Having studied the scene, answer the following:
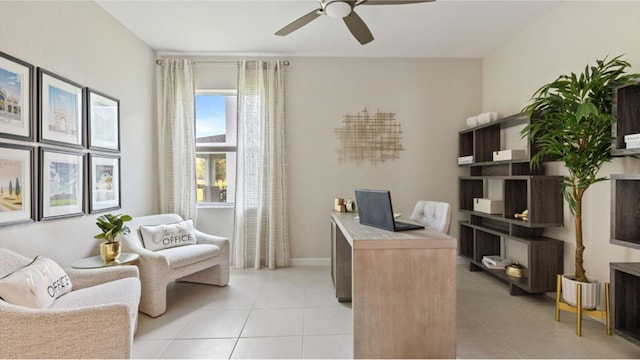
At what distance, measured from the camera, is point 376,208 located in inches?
81.9

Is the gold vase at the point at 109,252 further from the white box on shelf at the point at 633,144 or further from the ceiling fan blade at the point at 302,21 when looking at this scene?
the white box on shelf at the point at 633,144

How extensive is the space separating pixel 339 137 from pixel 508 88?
205cm

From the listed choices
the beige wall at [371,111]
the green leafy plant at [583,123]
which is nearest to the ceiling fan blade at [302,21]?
the beige wall at [371,111]

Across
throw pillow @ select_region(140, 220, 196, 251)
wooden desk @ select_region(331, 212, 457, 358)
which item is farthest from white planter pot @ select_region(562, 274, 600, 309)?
throw pillow @ select_region(140, 220, 196, 251)

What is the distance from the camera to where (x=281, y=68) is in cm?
399

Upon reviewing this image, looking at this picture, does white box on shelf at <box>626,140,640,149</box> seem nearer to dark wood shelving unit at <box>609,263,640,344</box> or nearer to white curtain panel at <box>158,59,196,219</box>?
dark wood shelving unit at <box>609,263,640,344</box>

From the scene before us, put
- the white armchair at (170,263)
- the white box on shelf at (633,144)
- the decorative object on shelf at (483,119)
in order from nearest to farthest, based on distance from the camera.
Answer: the white box on shelf at (633,144) → the white armchair at (170,263) → the decorative object on shelf at (483,119)

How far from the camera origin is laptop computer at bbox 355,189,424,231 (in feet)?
6.46

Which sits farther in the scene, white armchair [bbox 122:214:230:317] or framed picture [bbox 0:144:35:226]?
white armchair [bbox 122:214:230:317]

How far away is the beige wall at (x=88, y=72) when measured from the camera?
83.0 inches

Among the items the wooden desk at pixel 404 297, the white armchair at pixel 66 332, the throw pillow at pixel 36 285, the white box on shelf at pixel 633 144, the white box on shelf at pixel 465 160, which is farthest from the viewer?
the white box on shelf at pixel 465 160

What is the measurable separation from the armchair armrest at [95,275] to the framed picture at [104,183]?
2.69ft

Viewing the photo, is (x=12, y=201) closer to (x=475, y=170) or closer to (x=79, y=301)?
(x=79, y=301)

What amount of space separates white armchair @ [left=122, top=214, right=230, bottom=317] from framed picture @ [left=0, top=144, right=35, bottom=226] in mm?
810
